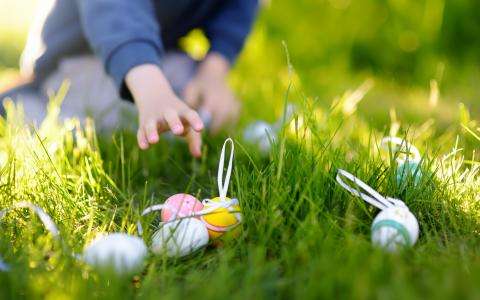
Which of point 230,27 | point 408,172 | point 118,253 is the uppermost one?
point 230,27

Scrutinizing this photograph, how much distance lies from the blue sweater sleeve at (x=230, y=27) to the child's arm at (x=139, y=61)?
479 mm

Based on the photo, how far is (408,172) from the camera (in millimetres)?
1129

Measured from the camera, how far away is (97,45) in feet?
5.15

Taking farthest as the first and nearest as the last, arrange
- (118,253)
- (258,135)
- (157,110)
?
(258,135) → (157,110) → (118,253)

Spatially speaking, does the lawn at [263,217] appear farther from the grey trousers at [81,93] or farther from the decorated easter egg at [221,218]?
the grey trousers at [81,93]

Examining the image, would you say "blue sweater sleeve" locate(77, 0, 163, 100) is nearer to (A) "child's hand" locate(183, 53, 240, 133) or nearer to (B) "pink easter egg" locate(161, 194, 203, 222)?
(A) "child's hand" locate(183, 53, 240, 133)

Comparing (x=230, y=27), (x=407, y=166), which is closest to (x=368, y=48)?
(x=230, y=27)

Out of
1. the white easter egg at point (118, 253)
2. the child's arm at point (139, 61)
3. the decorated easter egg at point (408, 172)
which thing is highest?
the child's arm at point (139, 61)

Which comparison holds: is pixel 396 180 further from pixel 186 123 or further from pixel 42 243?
pixel 42 243

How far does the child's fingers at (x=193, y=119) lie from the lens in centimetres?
119

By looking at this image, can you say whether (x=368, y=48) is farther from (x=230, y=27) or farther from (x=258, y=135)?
(x=258, y=135)

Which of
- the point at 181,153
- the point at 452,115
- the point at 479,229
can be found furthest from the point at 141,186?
the point at 452,115

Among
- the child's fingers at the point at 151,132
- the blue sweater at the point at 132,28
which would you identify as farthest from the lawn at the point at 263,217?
the blue sweater at the point at 132,28

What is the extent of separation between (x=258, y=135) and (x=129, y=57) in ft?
1.35
